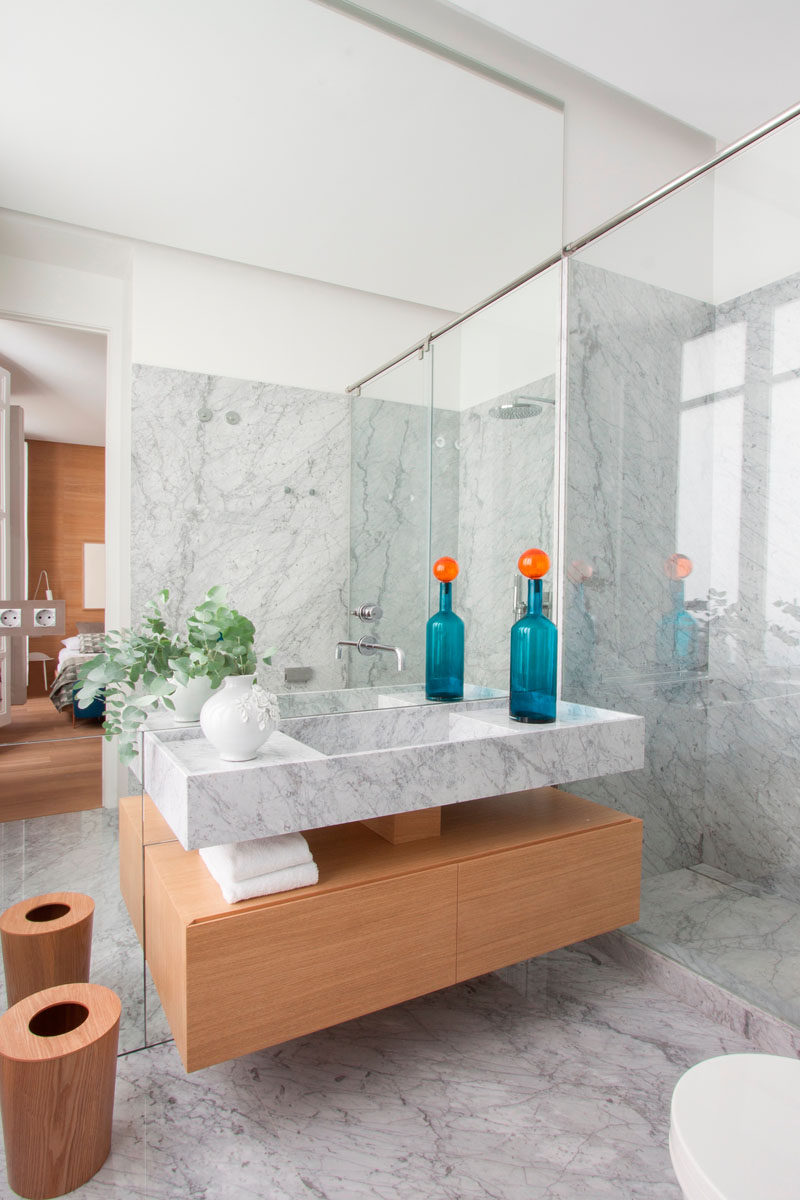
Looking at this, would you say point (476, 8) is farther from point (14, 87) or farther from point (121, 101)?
point (14, 87)

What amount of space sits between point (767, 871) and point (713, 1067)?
1061 mm

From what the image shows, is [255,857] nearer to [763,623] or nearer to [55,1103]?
[55,1103]

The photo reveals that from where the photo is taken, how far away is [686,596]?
80.2 inches

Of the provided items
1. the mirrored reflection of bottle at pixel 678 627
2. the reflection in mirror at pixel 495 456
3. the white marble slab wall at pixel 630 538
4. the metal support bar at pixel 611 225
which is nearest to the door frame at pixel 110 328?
the metal support bar at pixel 611 225

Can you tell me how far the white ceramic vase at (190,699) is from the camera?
1660mm

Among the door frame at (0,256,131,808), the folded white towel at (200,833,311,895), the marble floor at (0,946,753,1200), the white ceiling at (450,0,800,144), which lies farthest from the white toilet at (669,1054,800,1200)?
the white ceiling at (450,0,800,144)

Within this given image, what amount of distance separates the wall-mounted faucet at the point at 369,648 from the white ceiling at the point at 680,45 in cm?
189

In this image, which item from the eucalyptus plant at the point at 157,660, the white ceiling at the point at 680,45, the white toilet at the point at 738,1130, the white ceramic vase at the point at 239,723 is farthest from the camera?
the white ceiling at the point at 680,45

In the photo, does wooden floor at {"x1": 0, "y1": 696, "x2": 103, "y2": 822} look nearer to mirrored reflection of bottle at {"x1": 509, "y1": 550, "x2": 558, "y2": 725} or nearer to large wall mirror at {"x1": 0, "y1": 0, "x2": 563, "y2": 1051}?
large wall mirror at {"x1": 0, "y1": 0, "x2": 563, "y2": 1051}

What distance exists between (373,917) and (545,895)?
1.60ft

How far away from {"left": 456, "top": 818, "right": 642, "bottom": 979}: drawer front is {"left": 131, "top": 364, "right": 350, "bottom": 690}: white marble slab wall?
695 millimetres

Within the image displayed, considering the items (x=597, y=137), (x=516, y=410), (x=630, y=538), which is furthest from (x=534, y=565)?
(x=597, y=137)

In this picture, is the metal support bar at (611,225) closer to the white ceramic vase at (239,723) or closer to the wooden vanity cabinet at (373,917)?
the white ceramic vase at (239,723)

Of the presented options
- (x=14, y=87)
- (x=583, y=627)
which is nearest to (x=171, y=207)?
(x=14, y=87)
